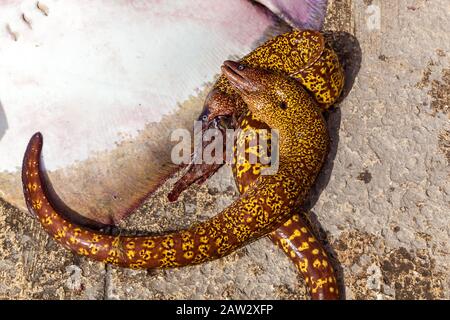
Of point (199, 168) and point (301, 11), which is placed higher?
point (301, 11)

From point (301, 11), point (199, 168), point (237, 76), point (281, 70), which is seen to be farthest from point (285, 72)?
point (199, 168)

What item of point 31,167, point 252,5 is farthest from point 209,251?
point 252,5

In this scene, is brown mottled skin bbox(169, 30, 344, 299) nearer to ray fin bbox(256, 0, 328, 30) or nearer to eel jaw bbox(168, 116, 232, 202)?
eel jaw bbox(168, 116, 232, 202)

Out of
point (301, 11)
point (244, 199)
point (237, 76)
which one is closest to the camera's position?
point (244, 199)

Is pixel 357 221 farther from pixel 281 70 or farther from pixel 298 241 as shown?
pixel 281 70

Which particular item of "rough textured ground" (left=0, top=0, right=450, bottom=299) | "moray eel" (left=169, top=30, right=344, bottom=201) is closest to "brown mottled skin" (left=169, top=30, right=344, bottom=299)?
"moray eel" (left=169, top=30, right=344, bottom=201)
